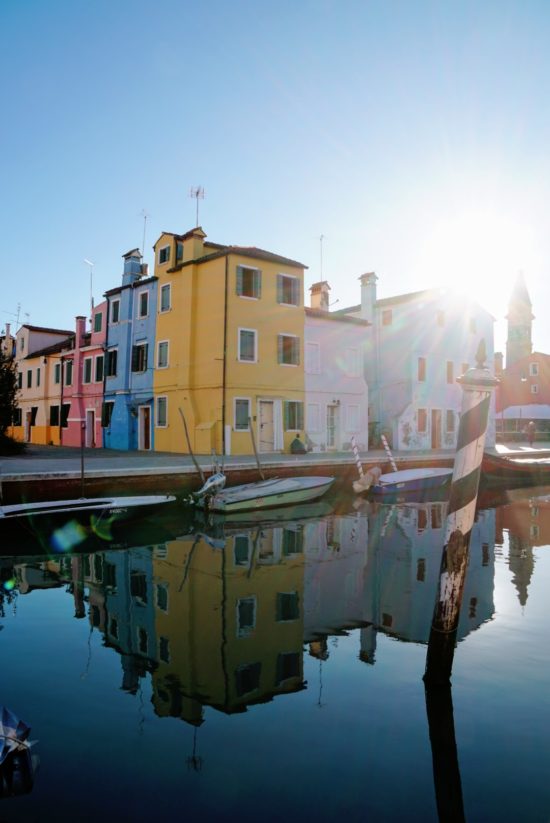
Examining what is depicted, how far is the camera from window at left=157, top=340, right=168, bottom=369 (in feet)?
91.8

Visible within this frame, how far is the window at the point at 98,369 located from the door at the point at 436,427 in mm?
20293

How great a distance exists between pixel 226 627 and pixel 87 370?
2891 cm

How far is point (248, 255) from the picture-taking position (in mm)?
25766

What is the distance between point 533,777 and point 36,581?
A: 8409mm

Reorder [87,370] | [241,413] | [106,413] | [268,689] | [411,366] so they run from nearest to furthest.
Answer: [268,689]
[241,413]
[106,413]
[411,366]
[87,370]

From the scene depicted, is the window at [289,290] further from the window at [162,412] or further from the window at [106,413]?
the window at [106,413]

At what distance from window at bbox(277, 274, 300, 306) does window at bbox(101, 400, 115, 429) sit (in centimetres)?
1163

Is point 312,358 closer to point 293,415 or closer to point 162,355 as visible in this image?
point 293,415

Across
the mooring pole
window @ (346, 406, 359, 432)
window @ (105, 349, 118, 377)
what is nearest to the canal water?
the mooring pole

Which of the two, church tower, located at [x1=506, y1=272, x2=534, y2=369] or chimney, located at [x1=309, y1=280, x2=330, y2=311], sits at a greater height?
church tower, located at [x1=506, y1=272, x2=534, y2=369]

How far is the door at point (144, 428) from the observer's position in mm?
→ 29009

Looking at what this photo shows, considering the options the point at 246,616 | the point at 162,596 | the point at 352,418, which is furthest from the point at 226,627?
the point at 352,418

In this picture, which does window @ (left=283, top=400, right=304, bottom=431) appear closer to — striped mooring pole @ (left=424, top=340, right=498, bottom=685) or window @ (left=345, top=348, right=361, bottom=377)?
window @ (left=345, top=348, right=361, bottom=377)

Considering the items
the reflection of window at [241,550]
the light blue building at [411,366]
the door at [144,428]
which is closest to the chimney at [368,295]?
the light blue building at [411,366]
